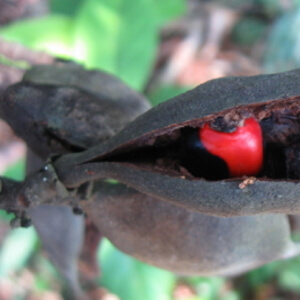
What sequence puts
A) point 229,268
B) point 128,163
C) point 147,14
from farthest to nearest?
point 147,14, point 229,268, point 128,163

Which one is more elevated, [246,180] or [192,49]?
[192,49]

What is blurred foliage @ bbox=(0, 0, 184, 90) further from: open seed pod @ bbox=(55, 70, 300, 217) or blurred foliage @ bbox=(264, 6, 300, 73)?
open seed pod @ bbox=(55, 70, 300, 217)

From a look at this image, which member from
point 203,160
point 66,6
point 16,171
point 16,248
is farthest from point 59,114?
point 66,6

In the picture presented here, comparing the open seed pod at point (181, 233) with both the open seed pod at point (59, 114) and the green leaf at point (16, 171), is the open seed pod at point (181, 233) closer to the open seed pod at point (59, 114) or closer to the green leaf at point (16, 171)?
the open seed pod at point (59, 114)

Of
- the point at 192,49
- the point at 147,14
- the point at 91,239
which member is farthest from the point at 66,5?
the point at 91,239

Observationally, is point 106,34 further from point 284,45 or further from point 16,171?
point 284,45

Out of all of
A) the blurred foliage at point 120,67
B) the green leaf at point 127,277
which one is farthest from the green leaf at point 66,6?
the green leaf at point 127,277

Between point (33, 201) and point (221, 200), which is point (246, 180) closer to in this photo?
point (221, 200)
